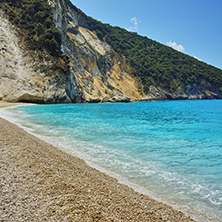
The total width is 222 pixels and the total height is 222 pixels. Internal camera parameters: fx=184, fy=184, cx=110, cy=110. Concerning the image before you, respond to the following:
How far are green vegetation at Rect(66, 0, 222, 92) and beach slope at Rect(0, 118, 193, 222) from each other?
77067 mm

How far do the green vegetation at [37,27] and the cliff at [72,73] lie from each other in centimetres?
147

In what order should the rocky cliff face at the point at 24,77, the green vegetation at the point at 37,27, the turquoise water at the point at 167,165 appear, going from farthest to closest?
1. the green vegetation at the point at 37,27
2. the rocky cliff face at the point at 24,77
3. the turquoise water at the point at 167,165

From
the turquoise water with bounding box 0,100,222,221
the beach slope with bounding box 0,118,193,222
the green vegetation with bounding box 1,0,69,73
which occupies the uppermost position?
the green vegetation with bounding box 1,0,69,73

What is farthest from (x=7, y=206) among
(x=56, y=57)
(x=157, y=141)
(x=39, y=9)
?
(x=39, y=9)

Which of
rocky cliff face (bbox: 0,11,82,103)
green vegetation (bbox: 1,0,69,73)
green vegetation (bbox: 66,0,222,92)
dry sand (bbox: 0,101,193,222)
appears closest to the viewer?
dry sand (bbox: 0,101,193,222)

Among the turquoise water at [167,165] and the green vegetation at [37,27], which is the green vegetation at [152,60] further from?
the turquoise water at [167,165]

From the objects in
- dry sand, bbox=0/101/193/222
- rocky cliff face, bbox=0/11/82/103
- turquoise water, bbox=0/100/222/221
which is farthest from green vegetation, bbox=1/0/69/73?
dry sand, bbox=0/101/193/222

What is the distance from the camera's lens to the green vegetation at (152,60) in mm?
85312

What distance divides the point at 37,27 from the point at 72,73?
1417 centimetres

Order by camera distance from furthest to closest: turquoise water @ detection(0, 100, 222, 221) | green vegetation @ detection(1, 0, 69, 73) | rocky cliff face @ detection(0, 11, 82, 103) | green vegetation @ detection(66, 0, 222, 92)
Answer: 1. green vegetation @ detection(66, 0, 222, 92)
2. green vegetation @ detection(1, 0, 69, 73)
3. rocky cliff face @ detection(0, 11, 82, 103)
4. turquoise water @ detection(0, 100, 222, 221)

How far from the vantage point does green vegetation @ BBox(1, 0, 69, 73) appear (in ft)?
150

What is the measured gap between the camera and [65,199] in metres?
3.51

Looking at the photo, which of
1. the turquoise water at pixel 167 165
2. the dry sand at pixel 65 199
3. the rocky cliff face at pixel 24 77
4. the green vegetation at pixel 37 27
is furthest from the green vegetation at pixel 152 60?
the dry sand at pixel 65 199

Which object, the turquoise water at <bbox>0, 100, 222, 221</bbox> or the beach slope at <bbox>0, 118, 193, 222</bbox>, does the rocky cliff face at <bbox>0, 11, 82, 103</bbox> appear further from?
the beach slope at <bbox>0, 118, 193, 222</bbox>
